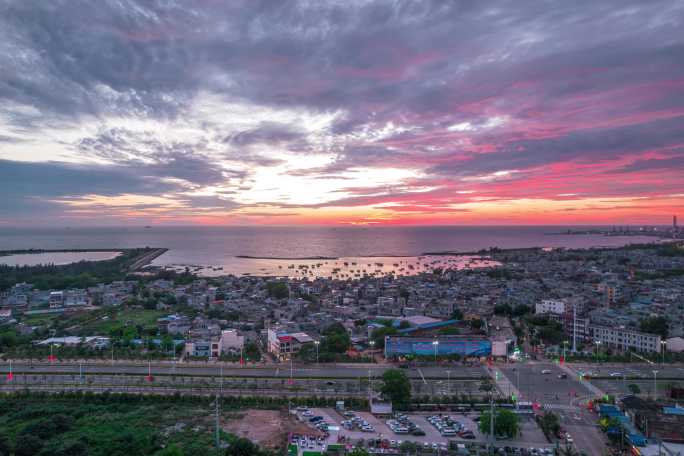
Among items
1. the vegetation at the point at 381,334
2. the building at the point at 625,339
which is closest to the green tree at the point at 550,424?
the vegetation at the point at 381,334

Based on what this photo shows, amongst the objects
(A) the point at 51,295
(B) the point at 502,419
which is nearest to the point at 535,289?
(B) the point at 502,419

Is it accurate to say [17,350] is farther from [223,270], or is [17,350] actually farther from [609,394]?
[223,270]

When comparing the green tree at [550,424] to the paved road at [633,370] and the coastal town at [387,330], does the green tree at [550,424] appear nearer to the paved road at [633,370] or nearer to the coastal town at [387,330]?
the coastal town at [387,330]

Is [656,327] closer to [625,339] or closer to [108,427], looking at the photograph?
[625,339]

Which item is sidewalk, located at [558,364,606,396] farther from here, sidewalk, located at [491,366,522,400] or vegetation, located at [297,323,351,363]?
vegetation, located at [297,323,351,363]

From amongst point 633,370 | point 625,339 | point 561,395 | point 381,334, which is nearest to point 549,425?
point 561,395

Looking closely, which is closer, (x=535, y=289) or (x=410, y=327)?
(x=410, y=327)
